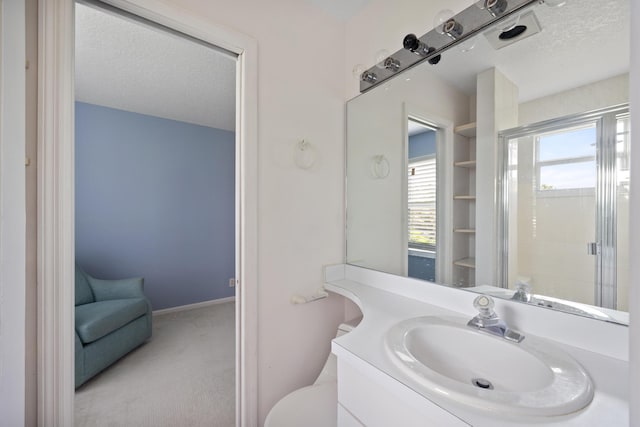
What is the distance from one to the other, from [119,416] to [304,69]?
2.34 m

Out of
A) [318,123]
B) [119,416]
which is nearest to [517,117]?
[318,123]

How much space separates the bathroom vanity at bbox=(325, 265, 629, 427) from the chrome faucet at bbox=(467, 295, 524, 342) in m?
0.03

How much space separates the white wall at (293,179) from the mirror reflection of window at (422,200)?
1.49ft

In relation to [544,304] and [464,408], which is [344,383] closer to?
[464,408]

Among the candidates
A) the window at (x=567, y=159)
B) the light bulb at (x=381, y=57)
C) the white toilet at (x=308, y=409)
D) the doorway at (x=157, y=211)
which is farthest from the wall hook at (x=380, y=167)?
the white toilet at (x=308, y=409)

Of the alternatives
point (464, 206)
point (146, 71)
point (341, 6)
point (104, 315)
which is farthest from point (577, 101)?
point (104, 315)

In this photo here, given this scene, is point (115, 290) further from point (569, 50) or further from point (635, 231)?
point (569, 50)

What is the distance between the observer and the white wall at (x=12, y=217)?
78 cm

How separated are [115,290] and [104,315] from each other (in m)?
0.48

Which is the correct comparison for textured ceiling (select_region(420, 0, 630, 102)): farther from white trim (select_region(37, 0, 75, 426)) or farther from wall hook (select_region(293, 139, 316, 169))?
white trim (select_region(37, 0, 75, 426))

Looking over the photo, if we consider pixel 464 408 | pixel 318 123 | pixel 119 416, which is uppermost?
pixel 318 123

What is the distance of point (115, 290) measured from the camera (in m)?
2.42

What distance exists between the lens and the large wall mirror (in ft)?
2.70

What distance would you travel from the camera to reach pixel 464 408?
600 mm
